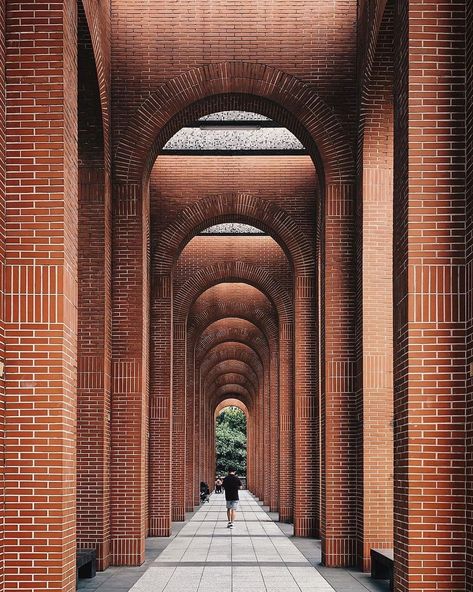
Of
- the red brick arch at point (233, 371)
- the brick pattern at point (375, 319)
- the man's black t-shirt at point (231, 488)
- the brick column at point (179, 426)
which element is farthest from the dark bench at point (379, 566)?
the red brick arch at point (233, 371)

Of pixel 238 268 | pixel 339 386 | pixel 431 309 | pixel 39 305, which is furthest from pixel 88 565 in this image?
pixel 238 268

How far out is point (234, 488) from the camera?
24109 millimetres

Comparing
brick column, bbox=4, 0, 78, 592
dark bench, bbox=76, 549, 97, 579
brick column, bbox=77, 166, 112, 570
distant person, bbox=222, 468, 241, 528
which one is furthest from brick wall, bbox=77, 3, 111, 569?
distant person, bbox=222, 468, 241, 528

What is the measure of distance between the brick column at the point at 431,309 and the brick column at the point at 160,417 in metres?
11.5

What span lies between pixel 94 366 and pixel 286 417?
11.4 metres

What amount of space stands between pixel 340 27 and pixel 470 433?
8588mm

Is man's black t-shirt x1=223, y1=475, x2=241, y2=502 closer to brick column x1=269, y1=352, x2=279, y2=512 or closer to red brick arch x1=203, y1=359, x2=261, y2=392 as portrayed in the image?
brick column x1=269, y1=352, x2=279, y2=512

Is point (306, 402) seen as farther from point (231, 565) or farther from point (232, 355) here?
point (232, 355)

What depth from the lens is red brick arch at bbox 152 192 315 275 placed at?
20.5 m

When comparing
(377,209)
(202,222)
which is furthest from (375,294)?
(202,222)

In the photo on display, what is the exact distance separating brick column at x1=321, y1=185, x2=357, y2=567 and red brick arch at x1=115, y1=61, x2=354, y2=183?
0.75m

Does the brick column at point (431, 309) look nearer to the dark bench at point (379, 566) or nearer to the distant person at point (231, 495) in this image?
the dark bench at point (379, 566)

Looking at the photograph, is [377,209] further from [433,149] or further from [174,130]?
[433,149]

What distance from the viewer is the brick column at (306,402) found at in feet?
66.7
